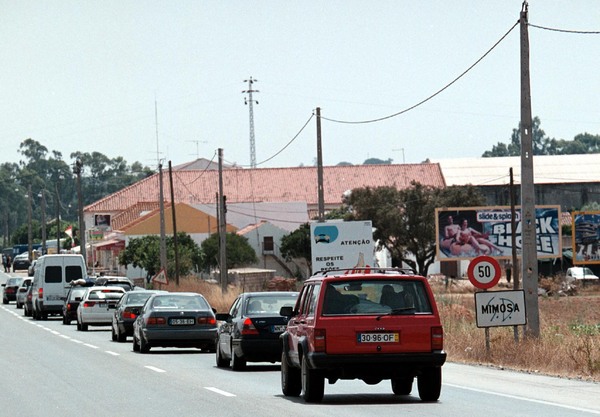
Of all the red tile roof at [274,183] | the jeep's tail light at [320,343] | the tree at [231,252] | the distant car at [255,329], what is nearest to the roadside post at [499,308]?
the distant car at [255,329]

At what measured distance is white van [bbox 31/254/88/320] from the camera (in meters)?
54.9

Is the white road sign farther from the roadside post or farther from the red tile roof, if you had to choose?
the red tile roof

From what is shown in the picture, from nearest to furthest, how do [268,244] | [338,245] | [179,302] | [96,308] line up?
1. [179,302]
2. [96,308]
3. [338,245]
4. [268,244]

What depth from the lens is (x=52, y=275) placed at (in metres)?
54.9

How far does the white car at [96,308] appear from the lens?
43.5 metres

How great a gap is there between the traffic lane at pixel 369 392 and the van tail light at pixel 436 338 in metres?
0.71

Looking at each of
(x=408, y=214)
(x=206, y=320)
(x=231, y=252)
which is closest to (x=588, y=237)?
(x=408, y=214)

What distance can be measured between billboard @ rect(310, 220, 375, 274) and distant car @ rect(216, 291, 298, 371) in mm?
22004

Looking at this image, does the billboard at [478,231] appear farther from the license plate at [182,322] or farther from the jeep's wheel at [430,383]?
the jeep's wheel at [430,383]

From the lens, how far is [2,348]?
3181 cm

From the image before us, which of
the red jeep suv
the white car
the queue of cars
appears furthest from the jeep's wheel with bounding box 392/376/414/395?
the white car

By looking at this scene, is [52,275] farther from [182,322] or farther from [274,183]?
[274,183]

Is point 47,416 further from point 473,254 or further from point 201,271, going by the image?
point 201,271

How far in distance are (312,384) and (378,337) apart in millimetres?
1081
